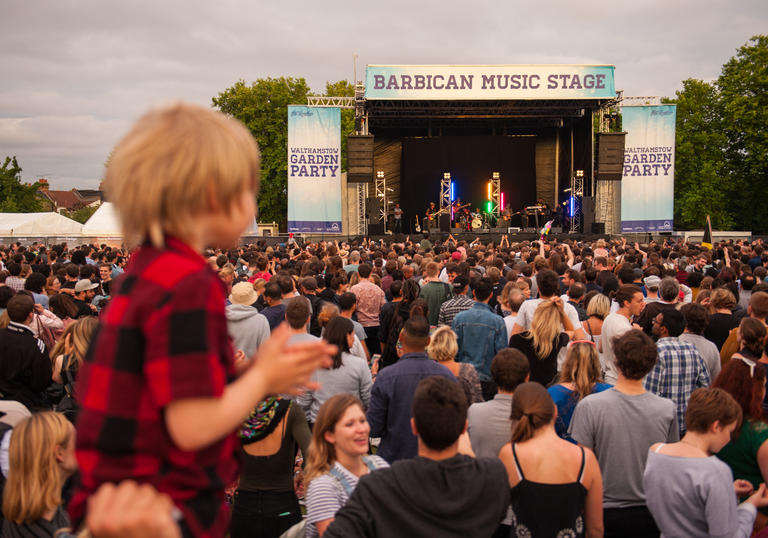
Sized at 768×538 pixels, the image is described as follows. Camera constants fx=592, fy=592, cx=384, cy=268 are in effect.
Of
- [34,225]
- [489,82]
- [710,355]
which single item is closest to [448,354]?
[710,355]

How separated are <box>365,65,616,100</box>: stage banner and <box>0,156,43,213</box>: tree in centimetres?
3625

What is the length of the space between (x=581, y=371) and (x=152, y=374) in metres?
3.23

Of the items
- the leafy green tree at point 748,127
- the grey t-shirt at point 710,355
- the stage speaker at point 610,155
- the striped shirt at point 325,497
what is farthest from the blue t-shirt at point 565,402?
the leafy green tree at point 748,127

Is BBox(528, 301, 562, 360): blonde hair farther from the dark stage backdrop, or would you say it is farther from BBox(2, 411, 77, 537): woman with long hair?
the dark stage backdrop

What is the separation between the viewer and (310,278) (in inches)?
265

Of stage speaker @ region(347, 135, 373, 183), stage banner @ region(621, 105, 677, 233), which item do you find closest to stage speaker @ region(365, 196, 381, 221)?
stage speaker @ region(347, 135, 373, 183)

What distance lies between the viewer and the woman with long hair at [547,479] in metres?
2.57

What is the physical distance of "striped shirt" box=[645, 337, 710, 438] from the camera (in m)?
4.01

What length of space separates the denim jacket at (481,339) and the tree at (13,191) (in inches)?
1876

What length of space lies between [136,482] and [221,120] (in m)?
0.72

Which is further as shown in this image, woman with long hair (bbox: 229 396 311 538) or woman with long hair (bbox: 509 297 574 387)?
woman with long hair (bbox: 509 297 574 387)

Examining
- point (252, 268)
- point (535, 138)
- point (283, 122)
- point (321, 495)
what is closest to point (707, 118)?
point (535, 138)

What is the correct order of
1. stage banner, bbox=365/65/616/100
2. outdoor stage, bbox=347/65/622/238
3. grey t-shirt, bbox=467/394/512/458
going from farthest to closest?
outdoor stage, bbox=347/65/622/238 → stage banner, bbox=365/65/616/100 → grey t-shirt, bbox=467/394/512/458

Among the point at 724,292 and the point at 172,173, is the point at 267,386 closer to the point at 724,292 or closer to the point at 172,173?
the point at 172,173
